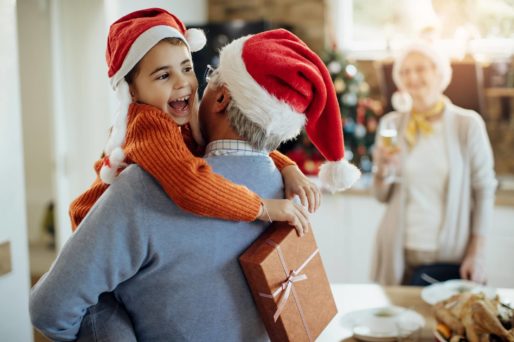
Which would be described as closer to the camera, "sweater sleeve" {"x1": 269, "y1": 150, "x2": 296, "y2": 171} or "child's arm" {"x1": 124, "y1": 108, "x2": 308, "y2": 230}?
"child's arm" {"x1": 124, "y1": 108, "x2": 308, "y2": 230}

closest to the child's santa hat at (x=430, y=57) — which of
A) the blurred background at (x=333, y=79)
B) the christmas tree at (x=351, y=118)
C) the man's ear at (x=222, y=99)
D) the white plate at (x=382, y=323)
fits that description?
the blurred background at (x=333, y=79)

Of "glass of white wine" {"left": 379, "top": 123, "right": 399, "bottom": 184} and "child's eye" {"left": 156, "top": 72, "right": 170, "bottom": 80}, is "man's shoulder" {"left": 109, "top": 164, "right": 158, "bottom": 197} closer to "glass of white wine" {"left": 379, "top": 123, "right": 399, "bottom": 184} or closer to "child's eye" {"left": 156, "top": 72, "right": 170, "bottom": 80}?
"child's eye" {"left": 156, "top": 72, "right": 170, "bottom": 80}

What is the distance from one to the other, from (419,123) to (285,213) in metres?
1.82

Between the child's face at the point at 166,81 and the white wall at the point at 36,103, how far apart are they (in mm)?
3091

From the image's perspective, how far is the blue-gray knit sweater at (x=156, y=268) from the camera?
3.66ft

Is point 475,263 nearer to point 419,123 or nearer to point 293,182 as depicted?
point 419,123

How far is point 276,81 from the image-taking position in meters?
1.22

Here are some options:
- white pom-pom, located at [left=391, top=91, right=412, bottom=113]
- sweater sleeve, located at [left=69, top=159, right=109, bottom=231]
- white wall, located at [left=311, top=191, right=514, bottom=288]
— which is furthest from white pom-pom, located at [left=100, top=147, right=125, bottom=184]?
white wall, located at [left=311, top=191, right=514, bottom=288]

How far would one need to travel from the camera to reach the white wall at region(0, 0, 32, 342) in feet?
6.17

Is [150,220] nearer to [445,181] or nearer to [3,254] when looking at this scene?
[3,254]

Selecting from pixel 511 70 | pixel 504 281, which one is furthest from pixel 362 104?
pixel 504 281

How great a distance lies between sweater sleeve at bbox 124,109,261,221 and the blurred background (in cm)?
194

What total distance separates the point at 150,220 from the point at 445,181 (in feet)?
6.53

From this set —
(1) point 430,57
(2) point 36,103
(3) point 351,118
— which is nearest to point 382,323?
(1) point 430,57
